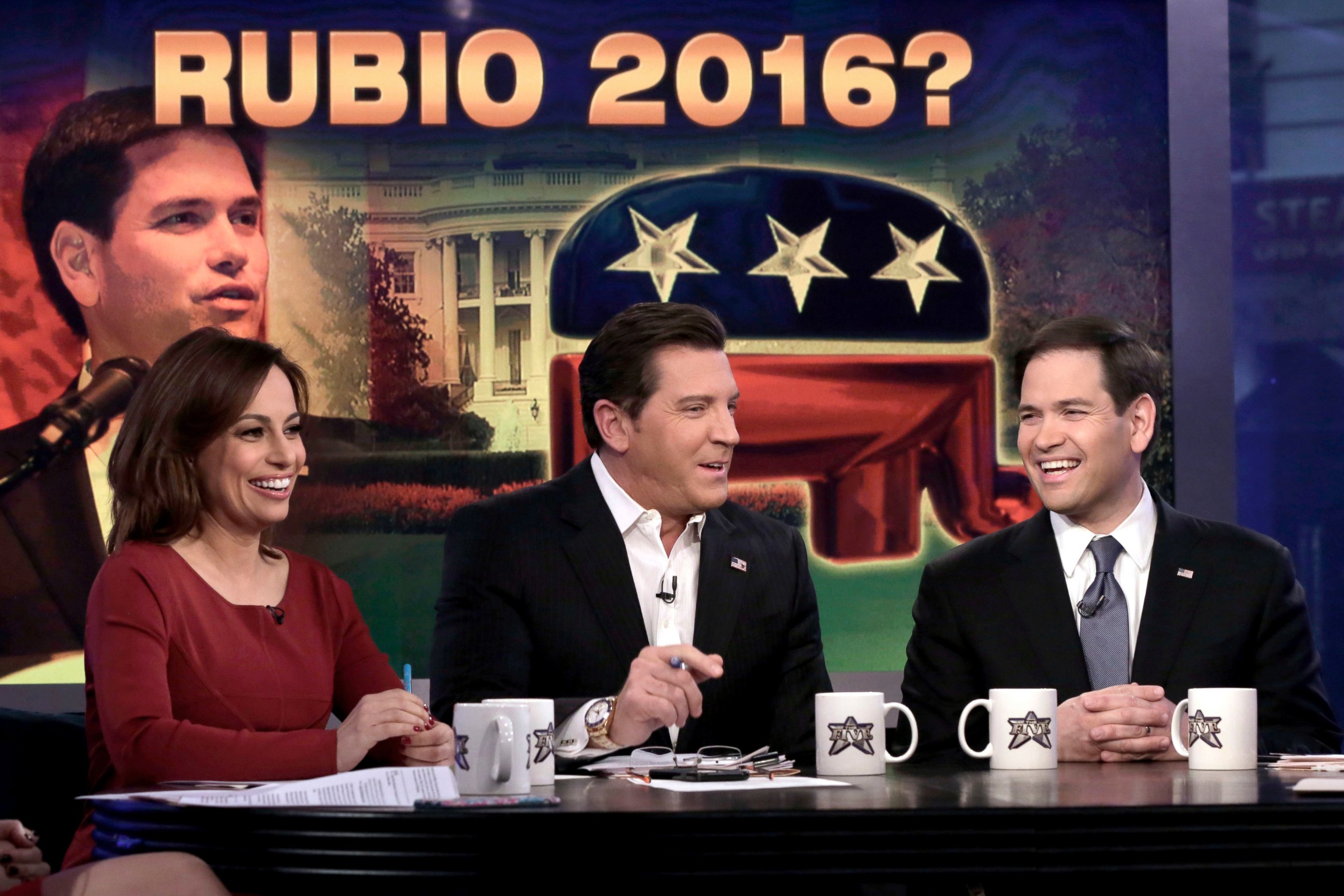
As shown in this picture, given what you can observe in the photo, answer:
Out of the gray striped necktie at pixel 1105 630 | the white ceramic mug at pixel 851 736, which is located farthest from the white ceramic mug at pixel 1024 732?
the gray striped necktie at pixel 1105 630

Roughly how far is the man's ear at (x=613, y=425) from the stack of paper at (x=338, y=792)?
3.93 ft

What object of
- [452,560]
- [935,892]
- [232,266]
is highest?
[232,266]

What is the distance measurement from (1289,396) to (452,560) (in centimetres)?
254

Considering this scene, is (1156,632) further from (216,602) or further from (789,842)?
(216,602)

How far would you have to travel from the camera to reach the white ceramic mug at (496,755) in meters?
1.68

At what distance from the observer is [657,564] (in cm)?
276

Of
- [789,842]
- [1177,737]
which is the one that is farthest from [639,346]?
[789,842]

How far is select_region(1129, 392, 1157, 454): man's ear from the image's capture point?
278 cm

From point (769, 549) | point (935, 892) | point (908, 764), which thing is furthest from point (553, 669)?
point (935, 892)

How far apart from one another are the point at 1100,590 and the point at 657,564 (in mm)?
832

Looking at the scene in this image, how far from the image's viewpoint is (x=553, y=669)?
2.62 meters

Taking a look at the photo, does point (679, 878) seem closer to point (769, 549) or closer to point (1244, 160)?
point (769, 549)

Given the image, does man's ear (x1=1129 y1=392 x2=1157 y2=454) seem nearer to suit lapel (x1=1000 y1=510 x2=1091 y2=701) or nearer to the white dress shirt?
suit lapel (x1=1000 y1=510 x2=1091 y2=701)

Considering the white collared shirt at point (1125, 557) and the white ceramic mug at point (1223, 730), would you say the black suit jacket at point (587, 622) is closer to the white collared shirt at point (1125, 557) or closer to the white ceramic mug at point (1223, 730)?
the white collared shirt at point (1125, 557)
